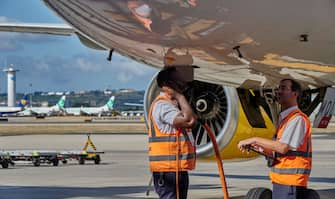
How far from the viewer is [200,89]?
9.38 metres

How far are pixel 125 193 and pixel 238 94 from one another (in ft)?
8.87

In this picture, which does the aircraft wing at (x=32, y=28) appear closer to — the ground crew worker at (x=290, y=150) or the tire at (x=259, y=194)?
the tire at (x=259, y=194)

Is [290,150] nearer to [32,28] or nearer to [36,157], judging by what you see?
[32,28]

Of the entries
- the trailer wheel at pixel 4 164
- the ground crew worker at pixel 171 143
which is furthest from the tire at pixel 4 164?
the ground crew worker at pixel 171 143

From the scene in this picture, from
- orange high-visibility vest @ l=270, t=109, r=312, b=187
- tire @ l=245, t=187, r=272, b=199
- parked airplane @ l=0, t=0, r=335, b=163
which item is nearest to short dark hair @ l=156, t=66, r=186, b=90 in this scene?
parked airplane @ l=0, t=0, r=335, b=163

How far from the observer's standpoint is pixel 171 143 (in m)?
5.43

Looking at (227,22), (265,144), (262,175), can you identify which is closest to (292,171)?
(265,144)

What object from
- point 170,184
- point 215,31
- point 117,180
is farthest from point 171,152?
point 117,180

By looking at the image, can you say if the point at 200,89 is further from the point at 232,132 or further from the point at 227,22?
the point at 227,22

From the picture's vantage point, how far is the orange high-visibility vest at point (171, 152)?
541cm

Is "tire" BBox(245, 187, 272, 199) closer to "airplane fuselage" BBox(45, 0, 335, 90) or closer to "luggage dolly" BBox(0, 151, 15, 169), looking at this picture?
"airplane fuselage" BBox(45, 0, 335, 90)

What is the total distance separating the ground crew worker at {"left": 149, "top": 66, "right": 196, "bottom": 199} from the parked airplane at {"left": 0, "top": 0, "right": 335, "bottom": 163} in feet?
1.35

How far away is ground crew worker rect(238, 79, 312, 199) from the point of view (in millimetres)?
5402

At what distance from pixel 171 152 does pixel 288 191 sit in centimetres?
88
